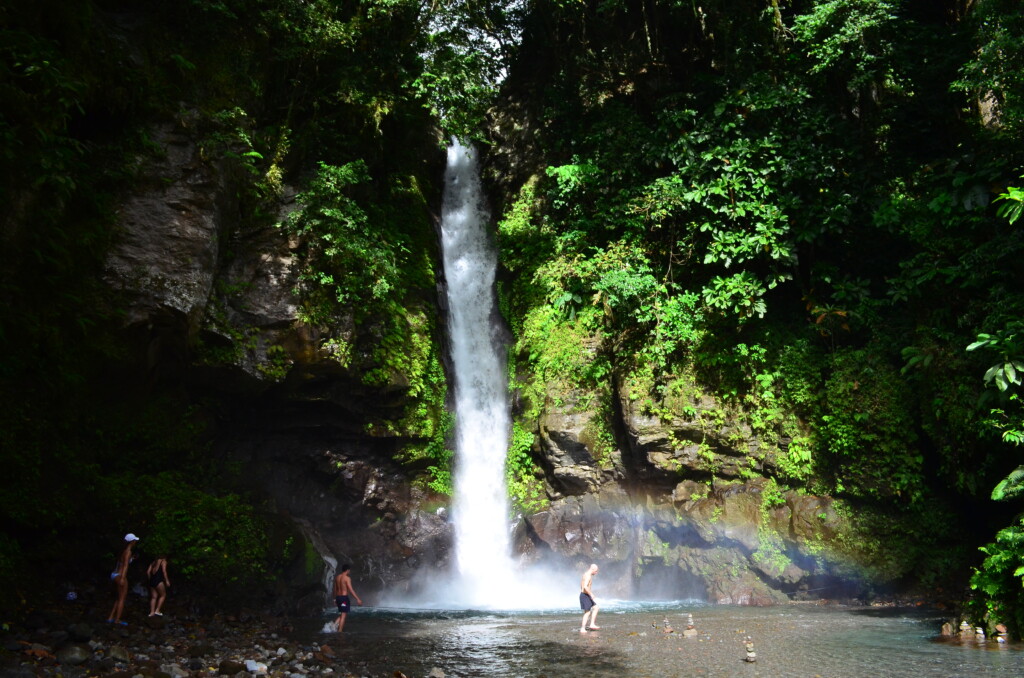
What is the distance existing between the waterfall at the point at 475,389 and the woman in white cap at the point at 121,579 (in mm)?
6621

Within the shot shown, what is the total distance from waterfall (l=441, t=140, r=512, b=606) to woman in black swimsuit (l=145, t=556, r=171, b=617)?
6027mm

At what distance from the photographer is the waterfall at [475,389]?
581 inches

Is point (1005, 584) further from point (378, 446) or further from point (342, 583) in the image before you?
point (378, 446)

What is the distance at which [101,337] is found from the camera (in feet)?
33.2

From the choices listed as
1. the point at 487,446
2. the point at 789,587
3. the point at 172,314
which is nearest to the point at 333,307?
the point at 172,314

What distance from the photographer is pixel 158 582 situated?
9.53 metres

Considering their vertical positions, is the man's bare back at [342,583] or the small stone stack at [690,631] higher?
the man's bare back at [342,583]

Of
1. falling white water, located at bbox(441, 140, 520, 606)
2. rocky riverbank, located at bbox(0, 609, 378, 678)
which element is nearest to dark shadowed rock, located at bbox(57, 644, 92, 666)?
rocky riverbank, located at bbox(0, 609, 378, 678)

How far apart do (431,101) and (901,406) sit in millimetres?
12174

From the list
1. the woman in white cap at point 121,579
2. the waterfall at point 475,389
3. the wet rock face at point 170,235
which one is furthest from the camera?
the waterfall at point 475,389

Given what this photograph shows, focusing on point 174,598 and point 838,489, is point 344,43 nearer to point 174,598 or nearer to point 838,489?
point 174,598

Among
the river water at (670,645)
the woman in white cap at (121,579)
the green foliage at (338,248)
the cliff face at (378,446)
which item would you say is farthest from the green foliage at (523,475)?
the woman in white cap at (121,579)

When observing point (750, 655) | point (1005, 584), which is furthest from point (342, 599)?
point (1005, 584)

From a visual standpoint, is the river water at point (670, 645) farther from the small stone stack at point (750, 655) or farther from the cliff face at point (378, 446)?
the cliff face at point (378, 446)
